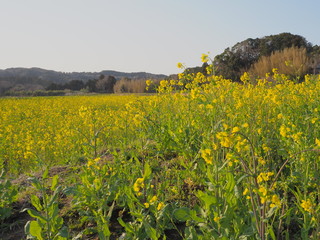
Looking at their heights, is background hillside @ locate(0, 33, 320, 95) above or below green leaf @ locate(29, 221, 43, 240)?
above

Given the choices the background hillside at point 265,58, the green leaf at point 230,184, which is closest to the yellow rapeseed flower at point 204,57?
the green leaf at point 230,184

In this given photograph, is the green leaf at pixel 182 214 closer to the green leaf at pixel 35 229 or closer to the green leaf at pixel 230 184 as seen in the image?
the green leaf at pixel 230 184

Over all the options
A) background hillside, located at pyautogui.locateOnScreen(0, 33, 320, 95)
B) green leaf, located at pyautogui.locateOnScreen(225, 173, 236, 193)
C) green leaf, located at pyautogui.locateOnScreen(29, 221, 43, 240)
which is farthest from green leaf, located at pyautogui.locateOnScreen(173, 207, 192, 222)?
background hillside, located at pyautogui.locateOnScreen(0, 33, 320, 95)

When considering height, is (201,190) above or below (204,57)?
below

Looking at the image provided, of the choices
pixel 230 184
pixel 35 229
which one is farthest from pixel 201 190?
pixel 35 229

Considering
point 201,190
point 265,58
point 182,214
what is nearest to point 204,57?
point 201,190

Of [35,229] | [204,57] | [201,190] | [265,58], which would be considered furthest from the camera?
[265,58]

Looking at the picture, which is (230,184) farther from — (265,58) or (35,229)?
(265,58)

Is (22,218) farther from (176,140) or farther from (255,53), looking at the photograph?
(255,53)

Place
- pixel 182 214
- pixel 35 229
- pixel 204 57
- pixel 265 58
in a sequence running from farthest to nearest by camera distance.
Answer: pixel 265 58 < pixel 204 57 < pixel 35 229 < pixel 182 214

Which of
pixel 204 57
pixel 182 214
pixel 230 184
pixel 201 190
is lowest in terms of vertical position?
pixel 201 190

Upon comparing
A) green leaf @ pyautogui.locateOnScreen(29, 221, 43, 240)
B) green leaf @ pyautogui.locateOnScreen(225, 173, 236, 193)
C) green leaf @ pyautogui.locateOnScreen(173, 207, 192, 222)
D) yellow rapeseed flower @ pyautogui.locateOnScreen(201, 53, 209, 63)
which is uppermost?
yellow rapeseed flower @ pyautogui.locateOnScreen(201, 53, 209, 63)

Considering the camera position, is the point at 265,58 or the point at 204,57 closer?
the point at 204,57

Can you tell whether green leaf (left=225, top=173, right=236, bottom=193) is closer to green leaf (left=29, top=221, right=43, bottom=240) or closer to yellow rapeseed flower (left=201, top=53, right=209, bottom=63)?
green leaf (left=29, top=221, right=43, bottom=240)
